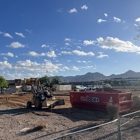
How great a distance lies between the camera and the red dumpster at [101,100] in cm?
1636

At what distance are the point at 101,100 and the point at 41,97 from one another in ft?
18.8

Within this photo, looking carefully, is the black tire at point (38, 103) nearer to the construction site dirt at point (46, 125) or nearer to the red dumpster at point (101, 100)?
the red dumpster at point (101, 100)

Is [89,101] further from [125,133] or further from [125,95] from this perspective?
[125,133]

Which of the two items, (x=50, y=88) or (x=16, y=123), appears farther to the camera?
(x=50, y=88)

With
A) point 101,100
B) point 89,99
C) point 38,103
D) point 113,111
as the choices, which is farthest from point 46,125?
point 38,103

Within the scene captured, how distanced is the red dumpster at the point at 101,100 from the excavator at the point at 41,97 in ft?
6.24

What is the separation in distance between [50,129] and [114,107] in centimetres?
425

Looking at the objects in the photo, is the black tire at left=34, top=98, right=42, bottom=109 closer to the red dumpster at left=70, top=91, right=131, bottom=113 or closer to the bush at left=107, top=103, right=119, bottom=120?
the red dumpster at left=70, top=91, right=131, bottom=113

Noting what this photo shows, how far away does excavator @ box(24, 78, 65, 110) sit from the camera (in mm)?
19914

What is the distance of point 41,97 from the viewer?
2006 centimetres

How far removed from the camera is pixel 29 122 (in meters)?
14.1

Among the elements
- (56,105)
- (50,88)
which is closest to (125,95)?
(56,105)

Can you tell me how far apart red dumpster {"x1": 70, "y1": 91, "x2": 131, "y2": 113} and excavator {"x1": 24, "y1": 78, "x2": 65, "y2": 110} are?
1.90 metres

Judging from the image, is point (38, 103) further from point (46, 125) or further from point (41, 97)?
point (46, 125)
